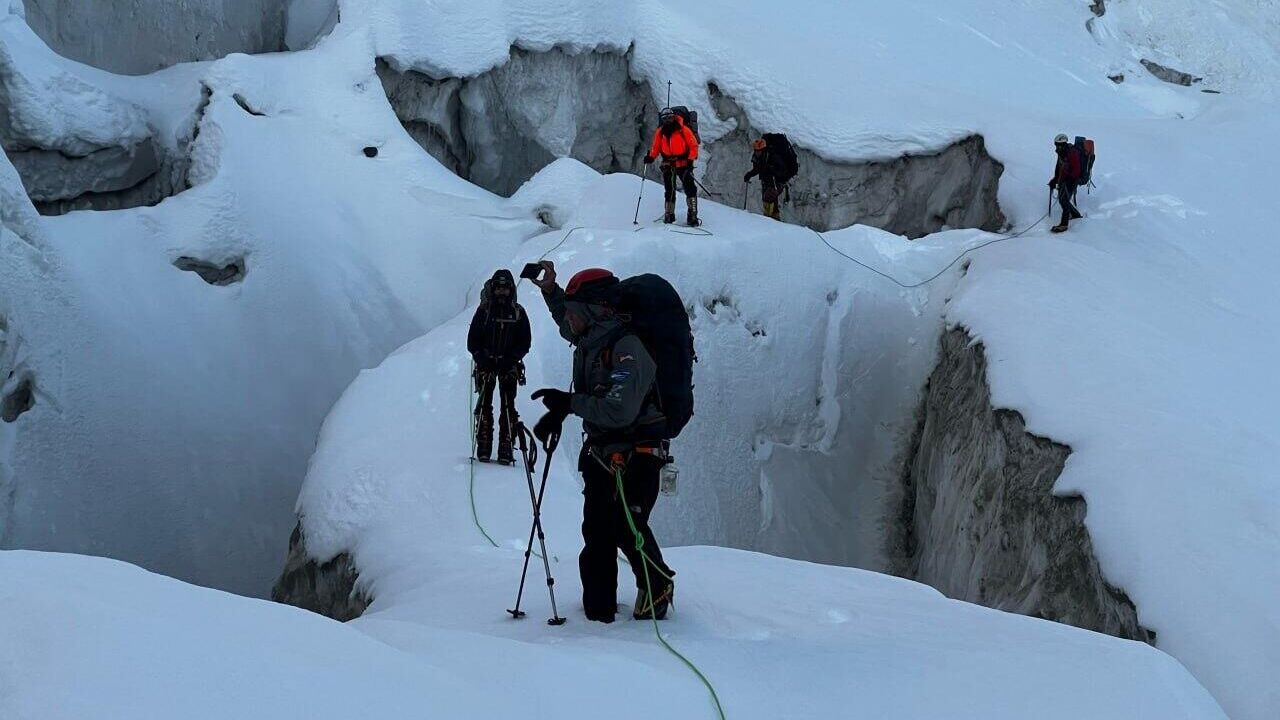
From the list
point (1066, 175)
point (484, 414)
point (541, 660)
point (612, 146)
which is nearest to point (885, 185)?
point (1066, 175)

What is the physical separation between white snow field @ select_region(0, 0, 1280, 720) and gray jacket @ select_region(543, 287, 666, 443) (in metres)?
1.11

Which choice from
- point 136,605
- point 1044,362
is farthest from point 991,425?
point 136,605

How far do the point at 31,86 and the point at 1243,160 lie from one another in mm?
20359

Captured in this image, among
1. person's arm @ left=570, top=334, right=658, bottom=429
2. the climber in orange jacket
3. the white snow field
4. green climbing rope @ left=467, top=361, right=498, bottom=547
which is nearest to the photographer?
the white snow field

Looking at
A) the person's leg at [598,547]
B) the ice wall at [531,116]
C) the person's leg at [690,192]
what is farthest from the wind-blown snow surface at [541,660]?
the ice wall at [531,116]

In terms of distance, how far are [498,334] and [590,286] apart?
15.3 ft

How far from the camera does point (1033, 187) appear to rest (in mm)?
20031

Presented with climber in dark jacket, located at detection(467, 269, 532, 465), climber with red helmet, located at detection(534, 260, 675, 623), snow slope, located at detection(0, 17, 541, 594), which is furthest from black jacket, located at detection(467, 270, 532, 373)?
snow slope, located at detection(0, 17, 541, 594)

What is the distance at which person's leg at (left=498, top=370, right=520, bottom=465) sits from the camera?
10.9 meters

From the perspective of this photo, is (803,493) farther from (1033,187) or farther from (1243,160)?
(1243,160)

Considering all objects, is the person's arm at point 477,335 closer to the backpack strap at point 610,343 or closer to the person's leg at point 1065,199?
the backpack strap at point 610,343

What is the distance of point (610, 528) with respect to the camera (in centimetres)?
632

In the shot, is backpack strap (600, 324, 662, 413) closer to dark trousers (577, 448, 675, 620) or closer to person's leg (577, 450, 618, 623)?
dark trousers (577, 448, 675, 620)

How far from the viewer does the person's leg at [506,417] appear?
35.7ft
